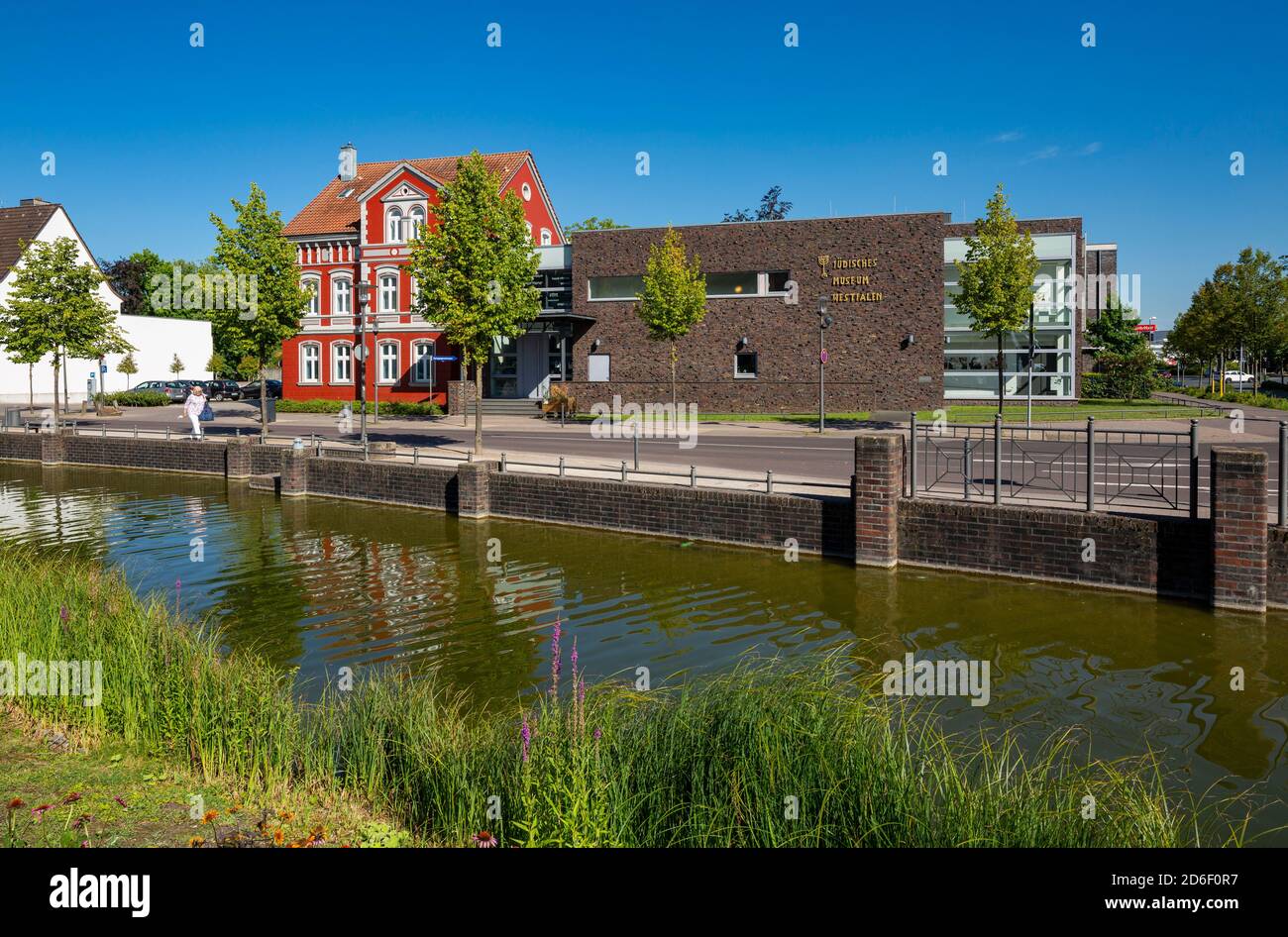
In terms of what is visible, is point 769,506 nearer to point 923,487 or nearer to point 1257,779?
point 923,487

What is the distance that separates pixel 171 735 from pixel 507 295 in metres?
19.6

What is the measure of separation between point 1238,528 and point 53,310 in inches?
1576

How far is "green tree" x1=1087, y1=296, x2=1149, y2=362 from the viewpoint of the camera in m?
57.1

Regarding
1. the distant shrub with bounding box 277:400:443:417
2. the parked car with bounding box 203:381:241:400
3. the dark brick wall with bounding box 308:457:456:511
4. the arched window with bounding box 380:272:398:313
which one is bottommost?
the dark brick wall with bounding box 308:457:456:511

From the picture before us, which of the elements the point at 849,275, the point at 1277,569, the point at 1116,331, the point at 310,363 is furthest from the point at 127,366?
the point at 1277,569

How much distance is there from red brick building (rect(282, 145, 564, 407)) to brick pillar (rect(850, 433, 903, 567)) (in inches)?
1285

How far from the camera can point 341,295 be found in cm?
4950

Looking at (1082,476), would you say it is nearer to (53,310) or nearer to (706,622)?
(706,622)

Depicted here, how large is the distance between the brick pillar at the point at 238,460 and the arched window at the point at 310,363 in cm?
→ 2232

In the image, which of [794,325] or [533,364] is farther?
→ [533,364]

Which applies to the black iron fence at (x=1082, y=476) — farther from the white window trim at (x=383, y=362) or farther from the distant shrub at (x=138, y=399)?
the distant shrub at (x=138, y=399)

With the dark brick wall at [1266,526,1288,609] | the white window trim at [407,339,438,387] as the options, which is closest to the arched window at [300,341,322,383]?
the white window trim at [407,339,438,387]

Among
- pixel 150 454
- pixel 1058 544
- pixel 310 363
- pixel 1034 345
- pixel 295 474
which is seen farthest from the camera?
pixel 310 363

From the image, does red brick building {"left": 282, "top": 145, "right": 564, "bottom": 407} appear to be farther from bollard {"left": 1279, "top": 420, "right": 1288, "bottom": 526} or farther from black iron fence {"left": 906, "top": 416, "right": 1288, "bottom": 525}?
bollard {"left": 1279, "top": 420, "right": 1288, "bottom": 526}
